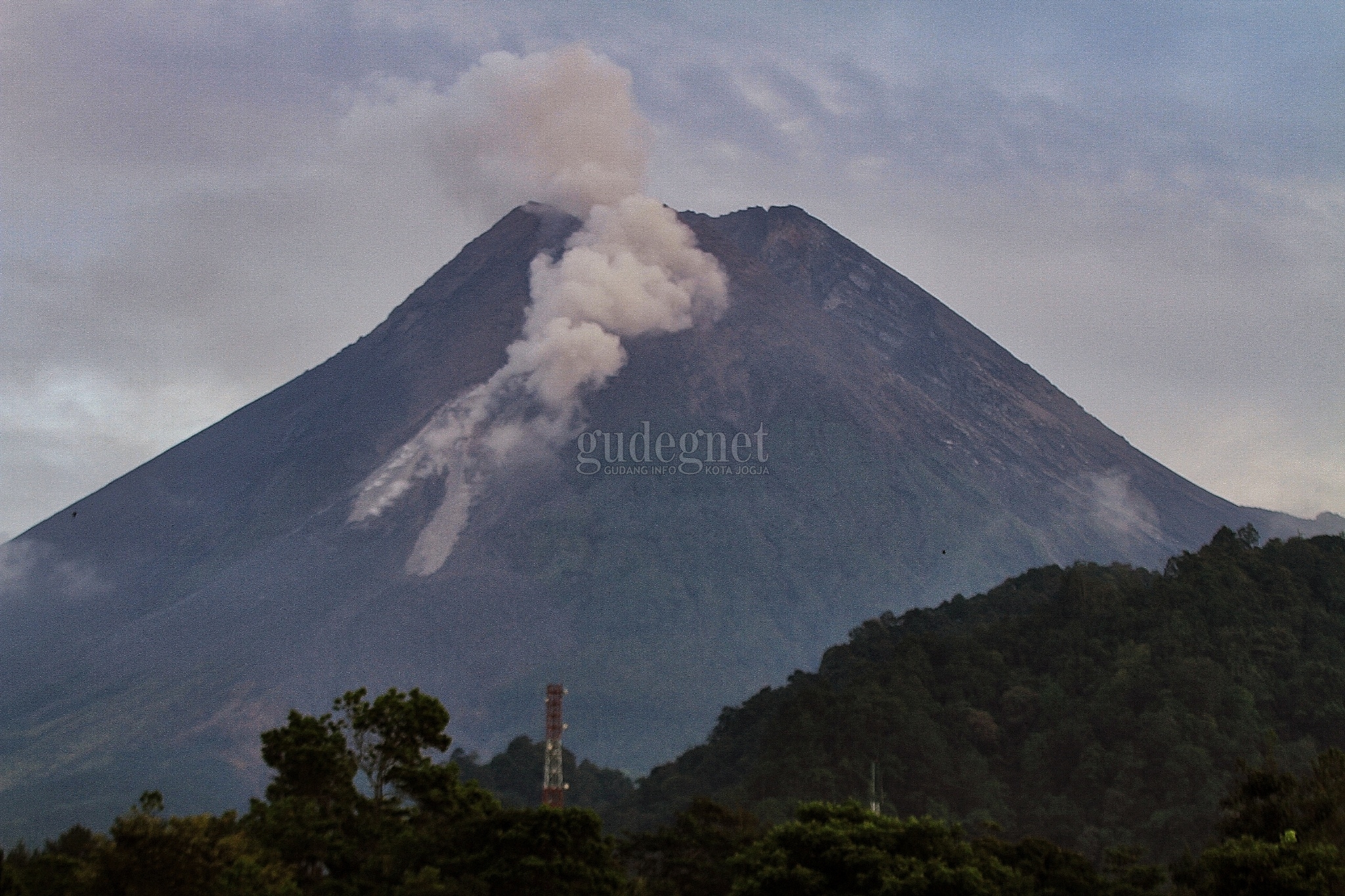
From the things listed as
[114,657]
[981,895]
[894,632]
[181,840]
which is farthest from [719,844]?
[114,657]

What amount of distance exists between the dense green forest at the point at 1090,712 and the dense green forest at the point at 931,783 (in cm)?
16

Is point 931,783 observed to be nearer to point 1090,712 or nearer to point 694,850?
Answer: point 1090,712

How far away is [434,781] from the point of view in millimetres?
44906

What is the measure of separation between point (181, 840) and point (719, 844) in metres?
17.9

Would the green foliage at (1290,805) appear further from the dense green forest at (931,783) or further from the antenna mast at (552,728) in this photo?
the antenna mast at (552,728)

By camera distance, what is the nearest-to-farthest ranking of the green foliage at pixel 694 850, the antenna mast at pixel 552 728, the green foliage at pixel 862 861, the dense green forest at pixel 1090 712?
the green foliage at pixel 862 861 < the green foliage at pixel 694 850 < the antenna mast at pixel 552 728 < the dense green forest at pixel 1090 712

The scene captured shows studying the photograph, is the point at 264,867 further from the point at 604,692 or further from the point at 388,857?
the point at 604,692

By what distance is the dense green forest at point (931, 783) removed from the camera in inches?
1491

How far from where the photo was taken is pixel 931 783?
275 feet

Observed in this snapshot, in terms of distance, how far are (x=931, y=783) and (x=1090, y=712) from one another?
9338mm

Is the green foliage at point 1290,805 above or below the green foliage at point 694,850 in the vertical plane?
above

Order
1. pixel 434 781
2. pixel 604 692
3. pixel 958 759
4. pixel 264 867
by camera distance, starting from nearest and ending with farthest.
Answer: pixel 264 867
pixel 434 781
pixel 958 759
pixel 604 692

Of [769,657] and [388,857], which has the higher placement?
[769,657]

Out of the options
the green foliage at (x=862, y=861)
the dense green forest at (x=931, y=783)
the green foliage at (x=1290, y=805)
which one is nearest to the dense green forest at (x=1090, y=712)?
the dense green forest at (x=931, y=783)
